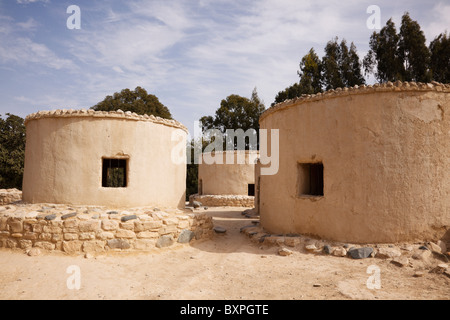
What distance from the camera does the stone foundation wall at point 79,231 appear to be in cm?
620

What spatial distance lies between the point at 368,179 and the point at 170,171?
492cm

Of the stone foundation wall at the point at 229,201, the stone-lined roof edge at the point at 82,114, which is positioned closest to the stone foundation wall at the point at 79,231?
the stone-lined roof edge at the point at 82,114

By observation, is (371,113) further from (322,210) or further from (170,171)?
(170,171)

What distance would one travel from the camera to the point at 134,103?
88.3ft

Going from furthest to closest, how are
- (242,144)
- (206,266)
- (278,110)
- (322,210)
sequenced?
(242,144) < (278,110) < (322,210) < (206,266)

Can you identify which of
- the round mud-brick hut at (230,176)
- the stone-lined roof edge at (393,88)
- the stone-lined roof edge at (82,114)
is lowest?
the round mud-brick hut at (230,176)

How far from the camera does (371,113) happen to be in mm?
6430

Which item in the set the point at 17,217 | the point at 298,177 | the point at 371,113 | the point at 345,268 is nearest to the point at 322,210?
the point at 298,177

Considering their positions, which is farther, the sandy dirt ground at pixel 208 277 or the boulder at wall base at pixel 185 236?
the boulder at wall base at pixel 185 236

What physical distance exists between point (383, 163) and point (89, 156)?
21.5 ft

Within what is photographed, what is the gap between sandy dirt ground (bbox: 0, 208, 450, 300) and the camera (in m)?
4.42

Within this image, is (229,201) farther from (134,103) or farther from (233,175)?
(134,103)

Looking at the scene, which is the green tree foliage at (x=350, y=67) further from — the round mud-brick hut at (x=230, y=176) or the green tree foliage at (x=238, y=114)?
the round mud-brick hut at (x=230, y=176)

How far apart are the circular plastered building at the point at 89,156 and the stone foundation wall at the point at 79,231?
69 cm
